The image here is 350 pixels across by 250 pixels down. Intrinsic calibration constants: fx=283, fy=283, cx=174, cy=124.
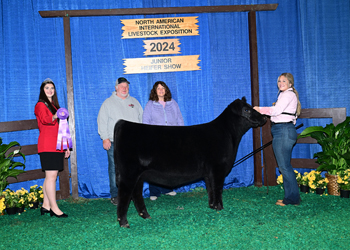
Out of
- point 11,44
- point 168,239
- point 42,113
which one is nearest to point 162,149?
point 168,239

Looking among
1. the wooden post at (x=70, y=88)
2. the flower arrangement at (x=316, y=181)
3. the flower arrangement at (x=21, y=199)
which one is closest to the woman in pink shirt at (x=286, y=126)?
the flower arrangement at (x=316, y=181)

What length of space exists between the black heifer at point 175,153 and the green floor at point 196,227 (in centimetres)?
33

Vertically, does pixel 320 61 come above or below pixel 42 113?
above

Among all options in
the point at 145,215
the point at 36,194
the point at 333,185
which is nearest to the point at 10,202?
the point at 36,194

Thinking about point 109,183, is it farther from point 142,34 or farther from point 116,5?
point 116,5

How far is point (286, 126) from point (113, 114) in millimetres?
2613

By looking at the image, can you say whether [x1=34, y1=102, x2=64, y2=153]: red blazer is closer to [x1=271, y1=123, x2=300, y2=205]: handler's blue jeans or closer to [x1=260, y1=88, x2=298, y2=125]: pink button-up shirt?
[x1=260, y1=88, x2=298, y2=125]: pink button-up shirt

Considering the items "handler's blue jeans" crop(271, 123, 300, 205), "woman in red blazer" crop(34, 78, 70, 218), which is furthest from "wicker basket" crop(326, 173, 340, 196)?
"woman in red blazer" crop(34, 78, 70, 218)

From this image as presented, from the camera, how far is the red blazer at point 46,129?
3.65 m

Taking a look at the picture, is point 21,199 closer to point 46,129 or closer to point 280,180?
point 46,129

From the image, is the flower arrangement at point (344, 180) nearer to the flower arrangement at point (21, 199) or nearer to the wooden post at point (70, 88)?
the wooden post at point (70, 88)

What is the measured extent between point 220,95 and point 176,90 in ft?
2.67

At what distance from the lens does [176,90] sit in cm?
509

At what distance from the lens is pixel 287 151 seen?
13.0 ft
